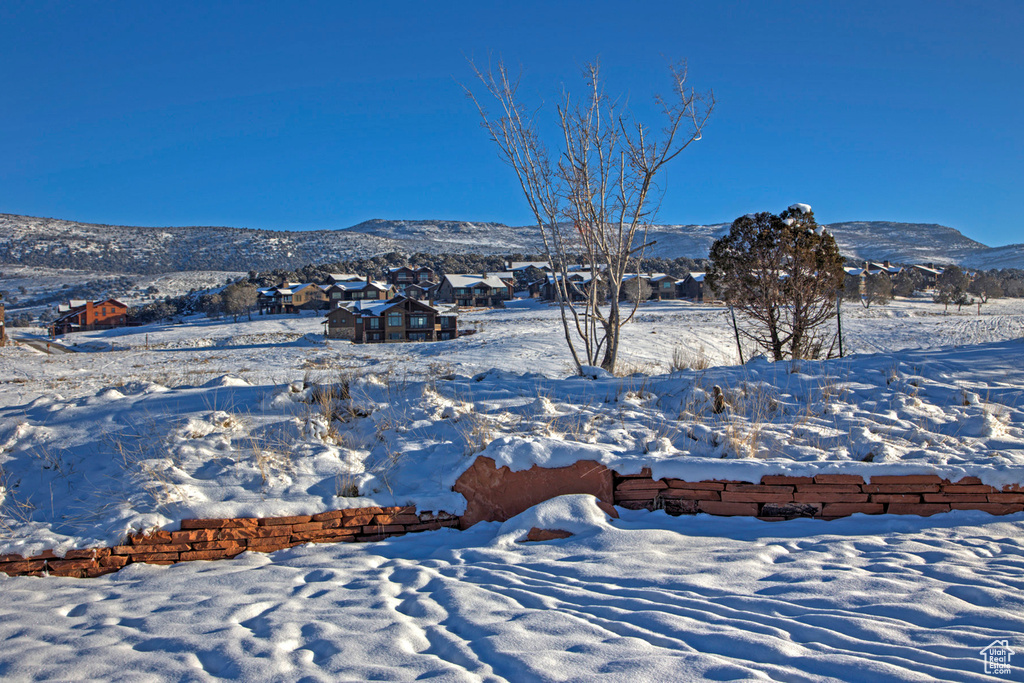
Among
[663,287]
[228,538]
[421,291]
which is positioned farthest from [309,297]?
[228,538]

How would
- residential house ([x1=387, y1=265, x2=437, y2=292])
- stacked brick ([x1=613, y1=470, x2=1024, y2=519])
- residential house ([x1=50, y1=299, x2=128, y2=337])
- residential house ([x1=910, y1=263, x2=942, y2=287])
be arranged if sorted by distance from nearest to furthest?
stacked brick ([x1=613, y1=470, x2=1024, y2=519])
residential house ([x1=50, y1=299, x2=128, y2=337])
residential house ([x1=910, y1=263, x2=942, y2=287])
residential house ([x1=387, y1=265, x2=437, y2=292])

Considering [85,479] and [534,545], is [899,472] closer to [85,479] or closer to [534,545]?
[534,545]

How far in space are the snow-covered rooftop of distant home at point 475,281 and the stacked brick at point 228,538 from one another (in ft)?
218

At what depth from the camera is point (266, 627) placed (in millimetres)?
3176

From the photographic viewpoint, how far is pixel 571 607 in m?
3.23

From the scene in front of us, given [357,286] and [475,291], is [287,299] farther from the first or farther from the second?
[475,291]

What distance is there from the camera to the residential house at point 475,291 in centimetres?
7069

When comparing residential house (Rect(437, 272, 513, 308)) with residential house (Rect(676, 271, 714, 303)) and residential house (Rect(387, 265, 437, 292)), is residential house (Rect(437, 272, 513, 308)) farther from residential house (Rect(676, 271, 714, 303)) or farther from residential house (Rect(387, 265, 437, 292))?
→ residential house (Rect(676, 271, 714, 303))

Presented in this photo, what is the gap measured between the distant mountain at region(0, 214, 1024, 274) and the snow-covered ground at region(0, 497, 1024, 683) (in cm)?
8962

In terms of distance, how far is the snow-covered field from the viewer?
9.15ft

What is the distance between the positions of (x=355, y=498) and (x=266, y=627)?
1.51 metres

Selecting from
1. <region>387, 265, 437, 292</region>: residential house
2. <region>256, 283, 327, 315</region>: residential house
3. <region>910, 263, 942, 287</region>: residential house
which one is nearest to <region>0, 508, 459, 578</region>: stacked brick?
<region>256, 283, 327, 315</region>: residential house

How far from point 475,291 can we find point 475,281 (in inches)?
63.1

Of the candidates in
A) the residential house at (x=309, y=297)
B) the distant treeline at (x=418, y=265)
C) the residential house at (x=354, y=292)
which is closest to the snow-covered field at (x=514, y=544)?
the residential house at (x=354, y=292)
